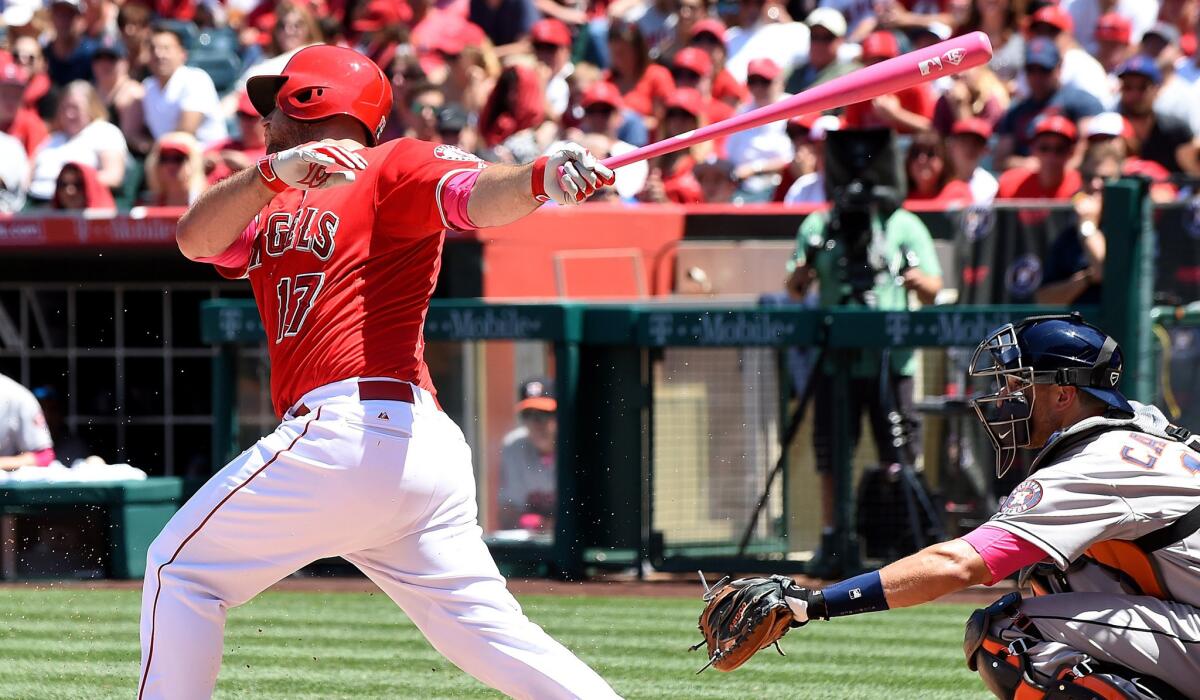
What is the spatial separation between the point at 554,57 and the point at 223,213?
29.3 feet

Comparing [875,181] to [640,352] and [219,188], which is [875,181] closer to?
[640,352]

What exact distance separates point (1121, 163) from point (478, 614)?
22.3 ft

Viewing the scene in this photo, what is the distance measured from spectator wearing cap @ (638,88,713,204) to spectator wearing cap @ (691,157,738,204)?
96mm

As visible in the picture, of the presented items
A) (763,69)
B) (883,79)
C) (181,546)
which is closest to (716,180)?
(763,69)

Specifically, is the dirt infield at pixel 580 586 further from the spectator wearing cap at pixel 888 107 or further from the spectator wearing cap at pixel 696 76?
the spectator wearing cap at pixel 696 76

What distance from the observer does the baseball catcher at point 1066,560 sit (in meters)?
3.67

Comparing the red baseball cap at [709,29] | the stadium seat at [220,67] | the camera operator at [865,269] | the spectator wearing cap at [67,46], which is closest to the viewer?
the camera operator at [865,269]

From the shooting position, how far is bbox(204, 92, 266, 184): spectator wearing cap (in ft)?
37.2

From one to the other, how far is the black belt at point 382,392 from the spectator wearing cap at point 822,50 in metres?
7.50

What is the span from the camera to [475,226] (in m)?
3.80

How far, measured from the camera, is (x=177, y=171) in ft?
36.9

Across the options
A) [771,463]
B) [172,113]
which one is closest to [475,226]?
[771,463]

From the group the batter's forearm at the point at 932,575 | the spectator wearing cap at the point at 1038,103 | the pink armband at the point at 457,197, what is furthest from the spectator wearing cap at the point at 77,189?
the batter's forearm at the point at 932,575

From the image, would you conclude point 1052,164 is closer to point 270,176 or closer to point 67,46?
point 270,176
